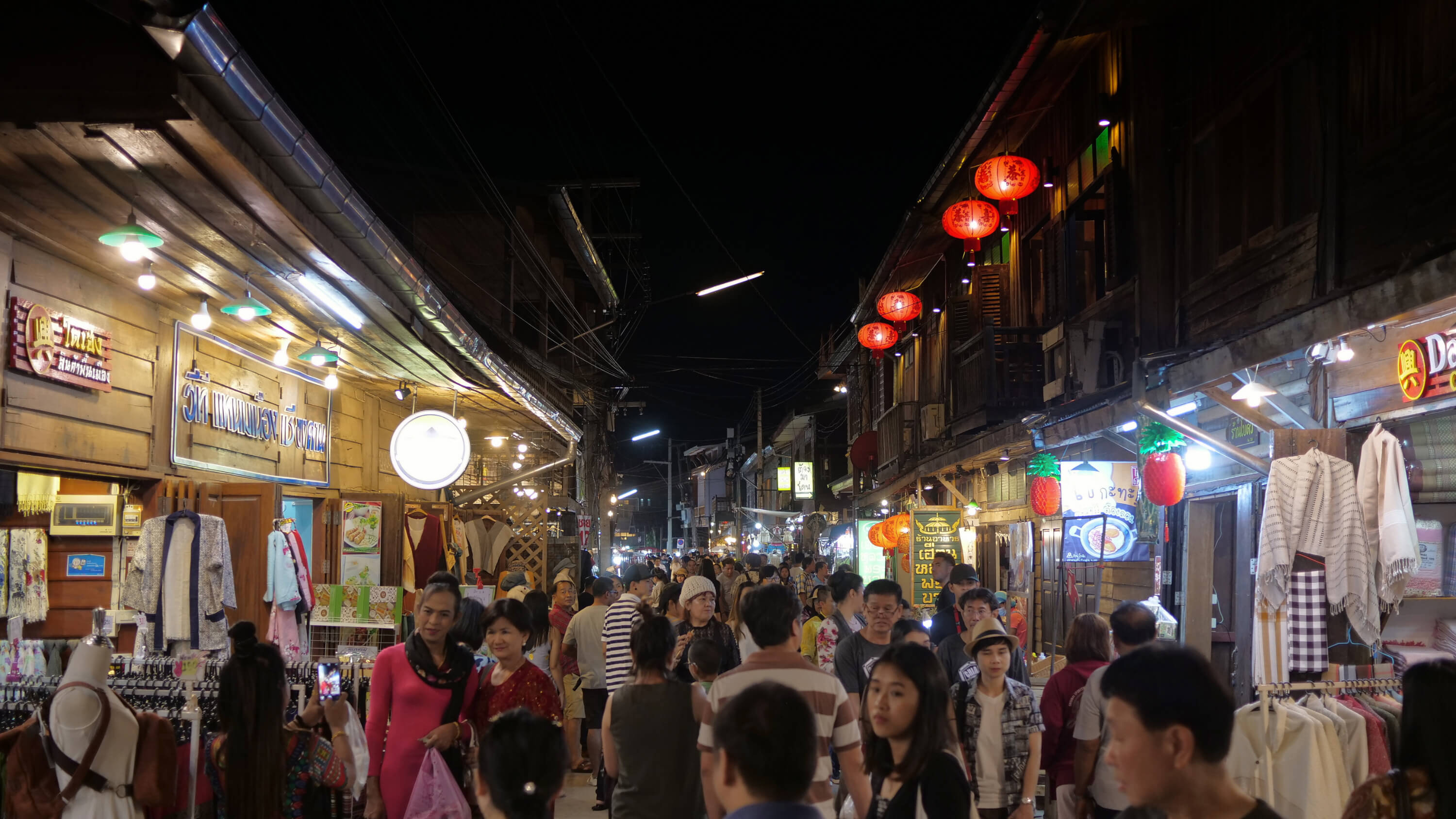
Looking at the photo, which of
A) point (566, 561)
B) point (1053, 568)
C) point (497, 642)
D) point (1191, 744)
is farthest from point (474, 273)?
point (1191, 744)

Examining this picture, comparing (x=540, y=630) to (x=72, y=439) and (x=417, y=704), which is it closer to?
(x=72, y=439)

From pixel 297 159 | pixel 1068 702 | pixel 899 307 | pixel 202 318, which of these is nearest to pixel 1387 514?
pixel 1068 702

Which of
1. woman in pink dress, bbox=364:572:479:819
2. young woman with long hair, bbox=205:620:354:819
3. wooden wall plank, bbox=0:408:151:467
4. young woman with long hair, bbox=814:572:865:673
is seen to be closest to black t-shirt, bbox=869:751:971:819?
woman in pink dress, bbox=364:572:479:819

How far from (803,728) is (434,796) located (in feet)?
9.34

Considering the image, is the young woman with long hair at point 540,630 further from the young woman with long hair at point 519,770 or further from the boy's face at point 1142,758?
the boy's face at point 1142,758

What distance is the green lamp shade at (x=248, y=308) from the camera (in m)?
8.48

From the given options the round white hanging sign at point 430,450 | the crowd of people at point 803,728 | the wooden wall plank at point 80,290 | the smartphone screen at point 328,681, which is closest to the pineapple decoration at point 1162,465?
the crowd of people at point 803,728

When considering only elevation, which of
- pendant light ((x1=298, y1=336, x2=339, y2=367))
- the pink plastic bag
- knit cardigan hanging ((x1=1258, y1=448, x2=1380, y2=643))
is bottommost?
the pink plastic bag

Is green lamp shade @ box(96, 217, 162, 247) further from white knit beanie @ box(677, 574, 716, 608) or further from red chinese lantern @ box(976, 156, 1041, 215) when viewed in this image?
red chinese lantern @ box(976, 156, 1041, 215)

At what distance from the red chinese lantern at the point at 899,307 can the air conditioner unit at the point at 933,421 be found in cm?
179

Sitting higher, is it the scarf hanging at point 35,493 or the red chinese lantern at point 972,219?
the red chinese lantern at point 972,219

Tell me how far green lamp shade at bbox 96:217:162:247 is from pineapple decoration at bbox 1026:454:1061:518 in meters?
9.96

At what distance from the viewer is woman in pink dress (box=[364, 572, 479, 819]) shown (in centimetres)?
531

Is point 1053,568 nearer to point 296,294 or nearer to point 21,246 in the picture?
point 296,294
